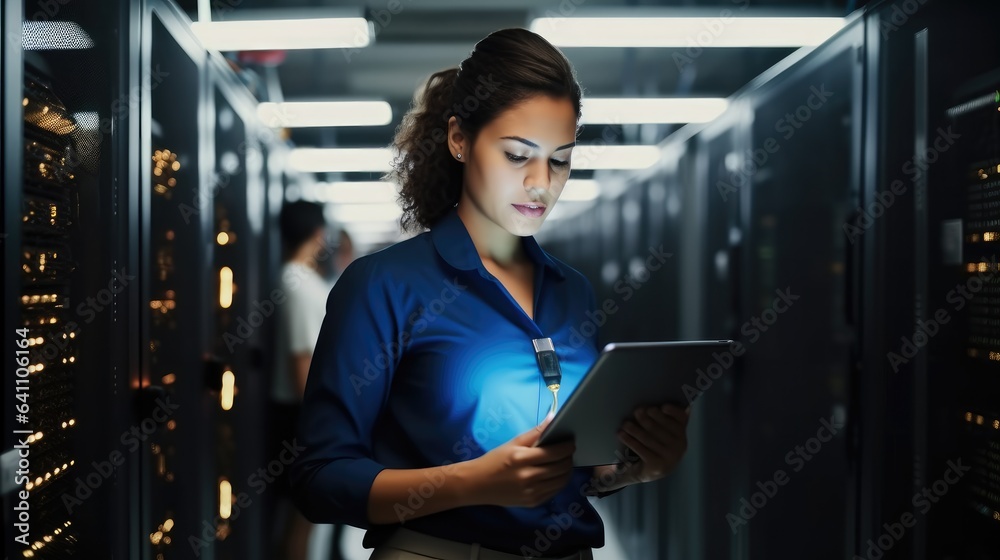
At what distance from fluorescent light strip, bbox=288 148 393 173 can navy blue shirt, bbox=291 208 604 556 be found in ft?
12.0

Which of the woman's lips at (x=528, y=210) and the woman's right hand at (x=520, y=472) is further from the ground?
the woman's lips at (x=528, y=210)

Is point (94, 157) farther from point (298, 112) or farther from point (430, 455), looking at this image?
point (298, 112)

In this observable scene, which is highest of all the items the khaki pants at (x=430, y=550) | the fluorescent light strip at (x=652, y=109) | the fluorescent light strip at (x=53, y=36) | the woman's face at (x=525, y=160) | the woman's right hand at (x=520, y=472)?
the fluorescent light strip at (x=652, y=109)

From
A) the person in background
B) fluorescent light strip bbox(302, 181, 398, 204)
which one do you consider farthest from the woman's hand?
fluorescent light strip bbox(302, 181, 398, 204)

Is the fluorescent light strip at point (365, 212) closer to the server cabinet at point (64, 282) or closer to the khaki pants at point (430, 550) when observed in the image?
the server cabinet at point (64, 282)

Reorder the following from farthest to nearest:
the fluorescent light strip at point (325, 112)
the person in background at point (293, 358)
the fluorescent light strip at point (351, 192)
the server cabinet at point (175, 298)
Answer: the fluorescent light strip at point (351, 192) → the fluorescent light strip at point (325, 112) → the person in background at point (293, 358) → the server cabinet at point (175, 298)

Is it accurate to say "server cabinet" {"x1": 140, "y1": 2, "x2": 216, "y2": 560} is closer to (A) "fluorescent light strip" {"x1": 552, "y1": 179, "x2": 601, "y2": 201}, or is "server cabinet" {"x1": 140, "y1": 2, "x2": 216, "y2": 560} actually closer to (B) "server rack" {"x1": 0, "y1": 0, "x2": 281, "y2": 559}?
(B) "server rack" {"x1": 0, "y1": 0, "x2": 281, "y2": 559}

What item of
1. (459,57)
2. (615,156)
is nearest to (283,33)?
(459,57)

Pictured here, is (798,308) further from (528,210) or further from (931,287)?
(528,210)

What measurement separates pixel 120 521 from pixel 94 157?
86 centimetres

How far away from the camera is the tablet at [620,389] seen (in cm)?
101

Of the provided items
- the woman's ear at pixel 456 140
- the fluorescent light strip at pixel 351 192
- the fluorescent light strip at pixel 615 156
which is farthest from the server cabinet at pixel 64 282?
the fluorescent light strip at pixel 351 192

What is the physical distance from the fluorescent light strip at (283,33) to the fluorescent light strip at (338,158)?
1954 mm

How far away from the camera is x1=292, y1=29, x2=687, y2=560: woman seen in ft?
3.68
